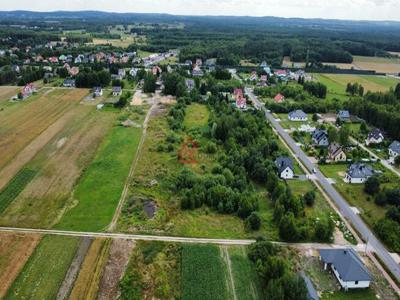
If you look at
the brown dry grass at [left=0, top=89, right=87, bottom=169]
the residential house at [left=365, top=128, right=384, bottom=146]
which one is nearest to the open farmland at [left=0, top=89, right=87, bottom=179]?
the brown dry grass at [left=0, top=89, right=87, bottom=169]

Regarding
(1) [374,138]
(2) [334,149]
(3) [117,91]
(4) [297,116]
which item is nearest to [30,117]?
(3) [117,91]

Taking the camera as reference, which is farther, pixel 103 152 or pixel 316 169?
pixel 103 152

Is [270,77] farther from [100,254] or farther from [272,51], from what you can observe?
[100,254]

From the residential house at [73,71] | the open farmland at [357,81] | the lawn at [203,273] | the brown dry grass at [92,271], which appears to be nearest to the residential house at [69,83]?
the residential house at [73,71]

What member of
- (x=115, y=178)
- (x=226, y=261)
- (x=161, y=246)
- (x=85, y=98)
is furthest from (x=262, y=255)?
(x=85, y=98)

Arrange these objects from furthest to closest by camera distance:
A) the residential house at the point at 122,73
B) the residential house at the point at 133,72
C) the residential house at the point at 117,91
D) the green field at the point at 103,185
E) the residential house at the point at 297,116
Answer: the residential house at the point at 133,72, the residential house at the point at 122,73, the residential house at the point at 117,91, the residential house at the point at 297,116, the green field at the point at 103,185

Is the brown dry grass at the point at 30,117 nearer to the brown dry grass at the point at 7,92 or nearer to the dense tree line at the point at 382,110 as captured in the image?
the brown dry grass at the point at 7,92

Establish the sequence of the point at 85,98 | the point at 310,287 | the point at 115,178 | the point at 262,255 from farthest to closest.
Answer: the point at 85,98
the point at 115,178
the point at 262,255
the point at 310,287

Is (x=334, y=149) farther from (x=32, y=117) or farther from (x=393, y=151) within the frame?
(x=32, y=117)
